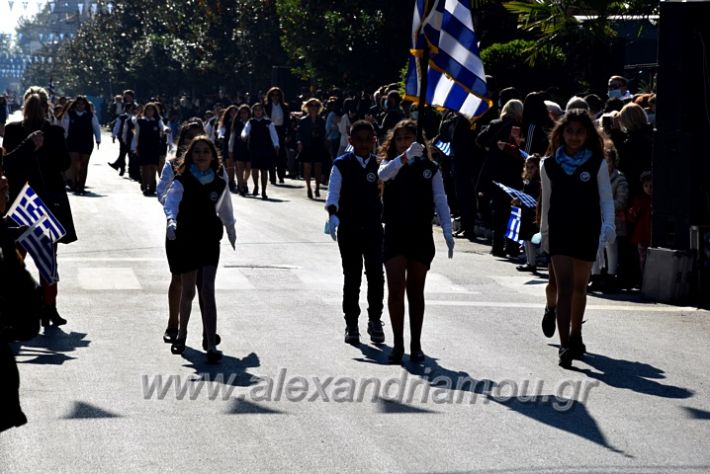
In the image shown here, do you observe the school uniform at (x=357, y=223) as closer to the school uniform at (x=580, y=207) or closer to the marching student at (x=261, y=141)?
the school uniform at (x=580, y=207)

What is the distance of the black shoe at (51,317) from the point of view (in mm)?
11844

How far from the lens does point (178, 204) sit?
10695 mm

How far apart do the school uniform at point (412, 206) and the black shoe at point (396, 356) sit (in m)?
0.62

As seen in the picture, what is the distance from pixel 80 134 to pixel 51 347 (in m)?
18.1

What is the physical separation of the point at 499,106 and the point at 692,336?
8.21m

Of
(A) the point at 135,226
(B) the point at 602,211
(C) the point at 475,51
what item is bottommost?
(A) the point at 135,226

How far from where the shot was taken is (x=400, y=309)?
1050cm

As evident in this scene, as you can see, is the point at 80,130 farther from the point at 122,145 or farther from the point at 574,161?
the point at 574,161

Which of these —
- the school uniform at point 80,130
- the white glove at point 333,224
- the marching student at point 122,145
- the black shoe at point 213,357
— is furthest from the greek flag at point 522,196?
the marching student at point 122,145

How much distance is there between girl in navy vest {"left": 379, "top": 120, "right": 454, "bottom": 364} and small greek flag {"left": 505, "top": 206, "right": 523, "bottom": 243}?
19.0 feet

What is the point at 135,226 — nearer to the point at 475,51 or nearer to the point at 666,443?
the point at 475,51

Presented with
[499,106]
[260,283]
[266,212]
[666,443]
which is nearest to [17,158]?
[260,283]

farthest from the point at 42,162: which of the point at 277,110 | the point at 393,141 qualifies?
the point at 277,110

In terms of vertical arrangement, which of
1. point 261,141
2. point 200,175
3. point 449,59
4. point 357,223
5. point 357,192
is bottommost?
point 261,141
